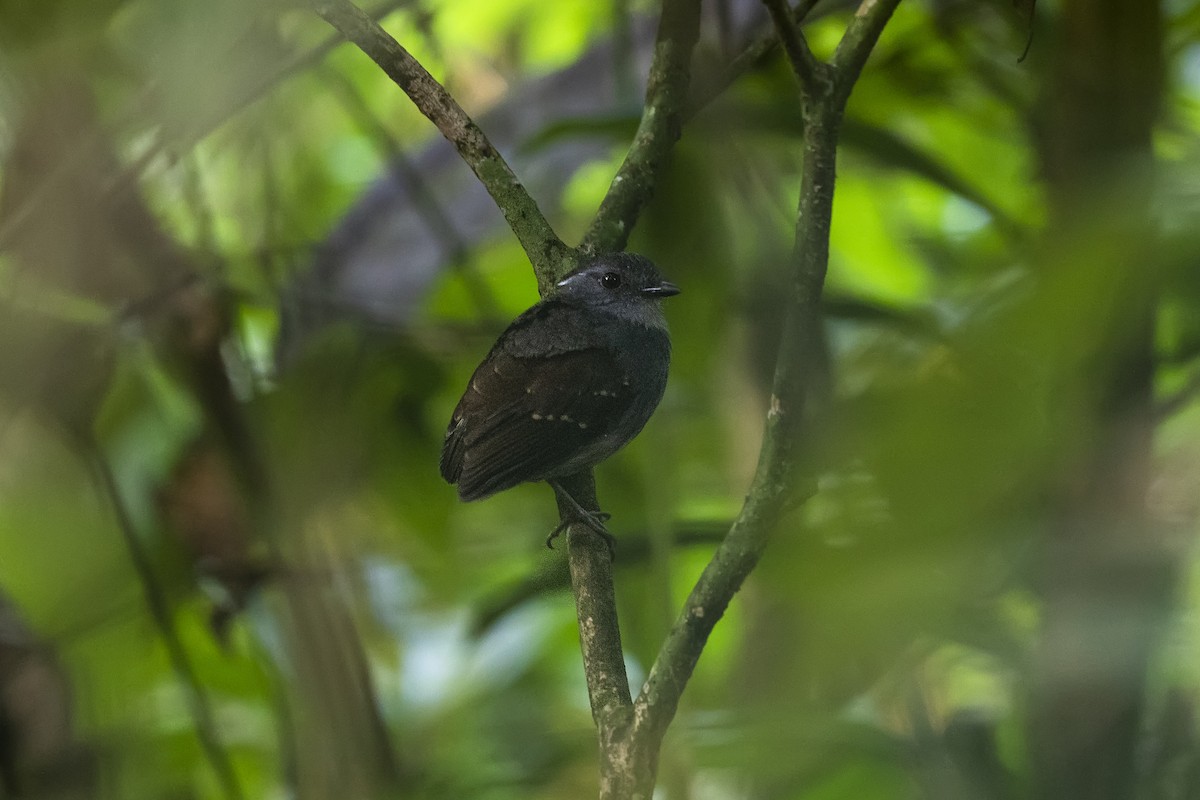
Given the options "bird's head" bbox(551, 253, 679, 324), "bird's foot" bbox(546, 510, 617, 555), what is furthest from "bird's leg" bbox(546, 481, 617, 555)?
"bird's head" bbox(551, 253, 679, 324)

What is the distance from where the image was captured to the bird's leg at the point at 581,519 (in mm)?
1122

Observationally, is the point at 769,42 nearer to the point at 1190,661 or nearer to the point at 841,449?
the point at 841,449

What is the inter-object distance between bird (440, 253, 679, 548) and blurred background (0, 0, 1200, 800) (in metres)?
0.11

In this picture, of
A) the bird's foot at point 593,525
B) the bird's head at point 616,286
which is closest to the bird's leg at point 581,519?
the bird's foot at point 593,525

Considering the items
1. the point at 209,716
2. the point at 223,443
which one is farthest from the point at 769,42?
the point at 209,716

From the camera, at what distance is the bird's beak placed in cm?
141

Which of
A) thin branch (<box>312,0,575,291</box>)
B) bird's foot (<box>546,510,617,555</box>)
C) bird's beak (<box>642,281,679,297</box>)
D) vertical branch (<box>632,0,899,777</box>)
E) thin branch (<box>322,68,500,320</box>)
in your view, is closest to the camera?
vertical branch (<box>632,0,899,777</box>)

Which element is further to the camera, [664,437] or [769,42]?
[664,437]

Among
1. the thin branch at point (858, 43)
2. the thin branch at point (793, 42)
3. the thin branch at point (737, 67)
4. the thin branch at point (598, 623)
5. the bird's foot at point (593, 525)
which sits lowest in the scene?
the thin branch at point (598, 623)

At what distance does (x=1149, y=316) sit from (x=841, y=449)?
0.42 metres

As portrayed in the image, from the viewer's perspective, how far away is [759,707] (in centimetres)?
114

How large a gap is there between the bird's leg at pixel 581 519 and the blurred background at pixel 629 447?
0.03 metres

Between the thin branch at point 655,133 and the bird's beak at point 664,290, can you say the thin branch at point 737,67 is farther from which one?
the bird's beak at point 664,290

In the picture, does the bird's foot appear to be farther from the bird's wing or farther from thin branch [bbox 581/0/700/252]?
thin branch [bbox 581/0/700/252]
